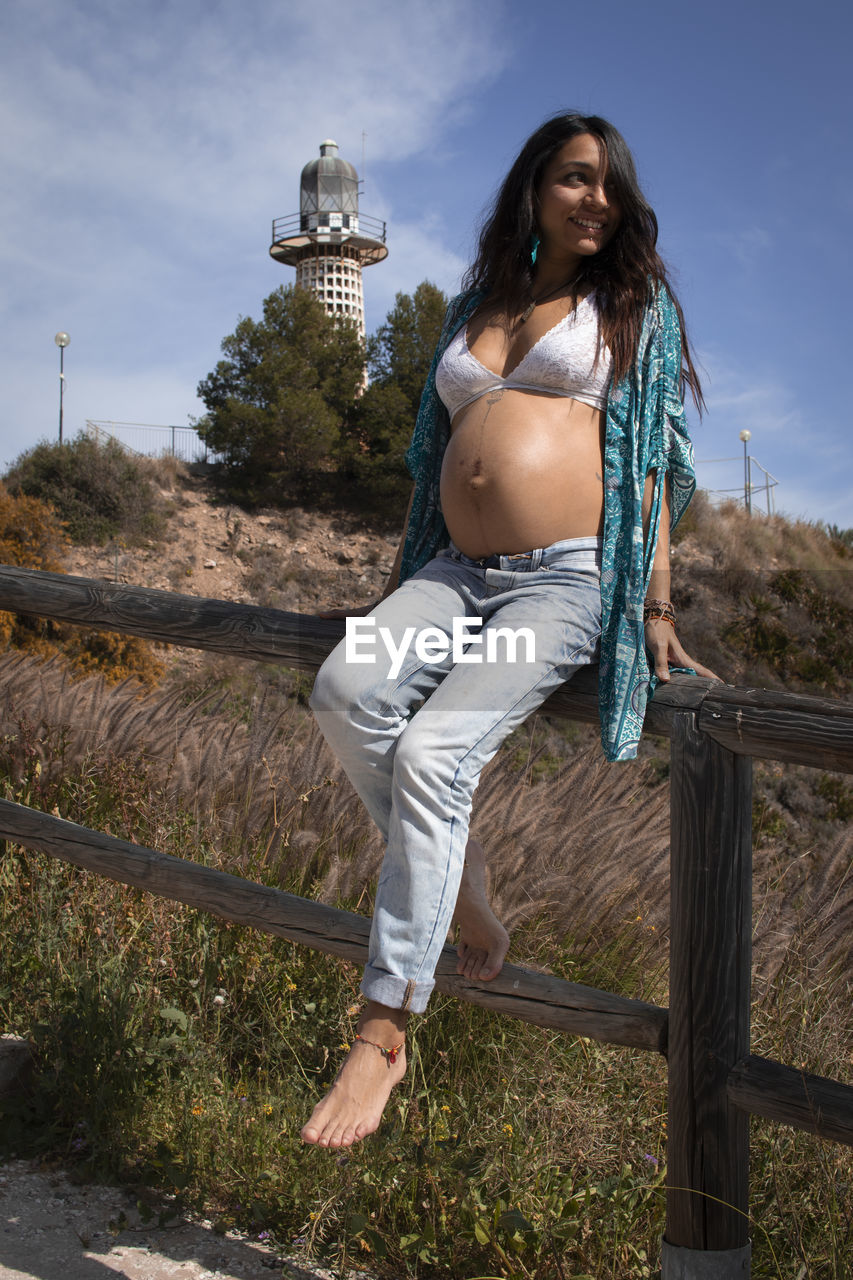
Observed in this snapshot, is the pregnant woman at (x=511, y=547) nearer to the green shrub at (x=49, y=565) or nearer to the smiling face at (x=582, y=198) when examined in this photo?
the smiling face at (x=582, y=198)

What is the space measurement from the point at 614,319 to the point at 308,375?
2933cm

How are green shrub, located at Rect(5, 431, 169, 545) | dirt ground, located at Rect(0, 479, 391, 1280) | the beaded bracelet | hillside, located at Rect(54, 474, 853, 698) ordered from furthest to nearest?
green shrub, located at Rect(5, 431, 169, 545) → dirt ground, located at Rect(0, 479, 391, 1280) → hillside, located at Rect(54, 474, 853, 698) → the beaded bracelet

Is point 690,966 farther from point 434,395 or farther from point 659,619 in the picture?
point 434,395

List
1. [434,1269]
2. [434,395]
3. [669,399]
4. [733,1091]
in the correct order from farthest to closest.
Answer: [434,395]
[669,399]
[434,1269]
[733,1091]

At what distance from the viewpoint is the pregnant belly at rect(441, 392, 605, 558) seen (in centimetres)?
243

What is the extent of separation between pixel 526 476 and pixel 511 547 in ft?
0.57

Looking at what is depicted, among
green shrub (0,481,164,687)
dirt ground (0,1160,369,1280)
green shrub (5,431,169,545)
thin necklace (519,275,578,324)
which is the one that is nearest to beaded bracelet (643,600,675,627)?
thin necklace (519,275,578,324)

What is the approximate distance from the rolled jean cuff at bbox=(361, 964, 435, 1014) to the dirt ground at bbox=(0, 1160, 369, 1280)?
0.69m

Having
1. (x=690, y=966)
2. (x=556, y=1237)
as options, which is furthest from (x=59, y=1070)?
(x=690, y=966)

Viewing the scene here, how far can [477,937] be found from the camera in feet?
7.09

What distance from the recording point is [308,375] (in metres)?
30.6

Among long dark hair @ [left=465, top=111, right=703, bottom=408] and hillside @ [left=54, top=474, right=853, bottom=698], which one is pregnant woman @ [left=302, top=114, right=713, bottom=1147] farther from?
hillside @ [left=54, top=474, right=853, bottom=698]

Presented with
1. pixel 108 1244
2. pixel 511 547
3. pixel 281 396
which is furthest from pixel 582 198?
pixel 281 396

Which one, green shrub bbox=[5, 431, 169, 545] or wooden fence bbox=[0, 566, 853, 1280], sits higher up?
green shrub bbox=[5, 431, 169, 545]
